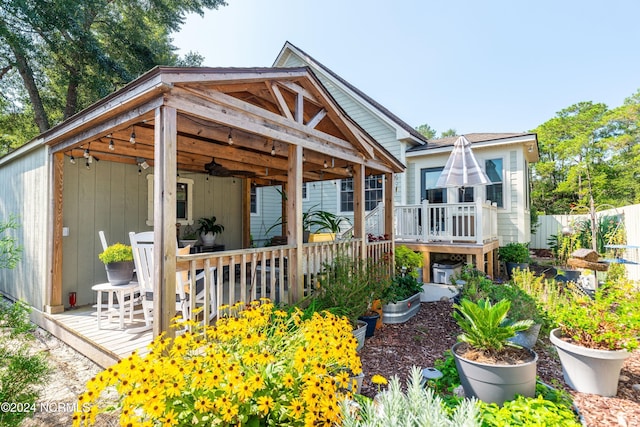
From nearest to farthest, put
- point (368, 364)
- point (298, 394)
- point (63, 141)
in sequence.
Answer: point (298, 394), point (368, 364), point (63, 141)

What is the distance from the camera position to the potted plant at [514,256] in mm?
8188

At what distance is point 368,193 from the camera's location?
10375 millimetres

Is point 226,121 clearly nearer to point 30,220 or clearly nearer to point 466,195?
point 30,220

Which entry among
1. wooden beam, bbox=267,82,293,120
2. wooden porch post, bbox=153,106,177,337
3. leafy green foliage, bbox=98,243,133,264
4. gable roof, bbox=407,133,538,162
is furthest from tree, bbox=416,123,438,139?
wooden porch post, bbox=153,106,177,337

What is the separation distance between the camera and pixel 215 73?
10.1 feet

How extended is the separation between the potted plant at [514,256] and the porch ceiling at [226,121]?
4.41 metres

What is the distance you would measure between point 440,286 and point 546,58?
412 inches

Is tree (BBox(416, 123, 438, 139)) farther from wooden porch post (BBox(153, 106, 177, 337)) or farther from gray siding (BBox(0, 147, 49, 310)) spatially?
wooden porch post (BBox(153, 106, 177, 337))

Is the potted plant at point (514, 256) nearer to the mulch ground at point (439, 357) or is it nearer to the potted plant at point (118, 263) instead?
the mulch ground at point (439, 357)

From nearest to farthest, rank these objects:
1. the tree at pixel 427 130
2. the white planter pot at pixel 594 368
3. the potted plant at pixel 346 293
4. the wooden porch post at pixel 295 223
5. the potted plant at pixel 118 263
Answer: the white planter pot at pixel 594 368 < the potted plant at pixel 346 293 < the potted plant at pixel 118 263 < the wooden porch post at pixel 295 223 < the tree at pixel 427 130

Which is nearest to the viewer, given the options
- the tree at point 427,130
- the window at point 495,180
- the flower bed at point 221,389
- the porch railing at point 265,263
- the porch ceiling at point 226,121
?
the flower bed at point 221,389

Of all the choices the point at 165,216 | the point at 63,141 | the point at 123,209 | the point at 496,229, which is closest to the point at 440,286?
the point at 496,229

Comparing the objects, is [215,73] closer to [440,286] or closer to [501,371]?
[501,371]

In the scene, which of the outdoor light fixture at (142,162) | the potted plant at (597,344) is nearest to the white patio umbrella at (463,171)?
the potted plant at (597,344)
